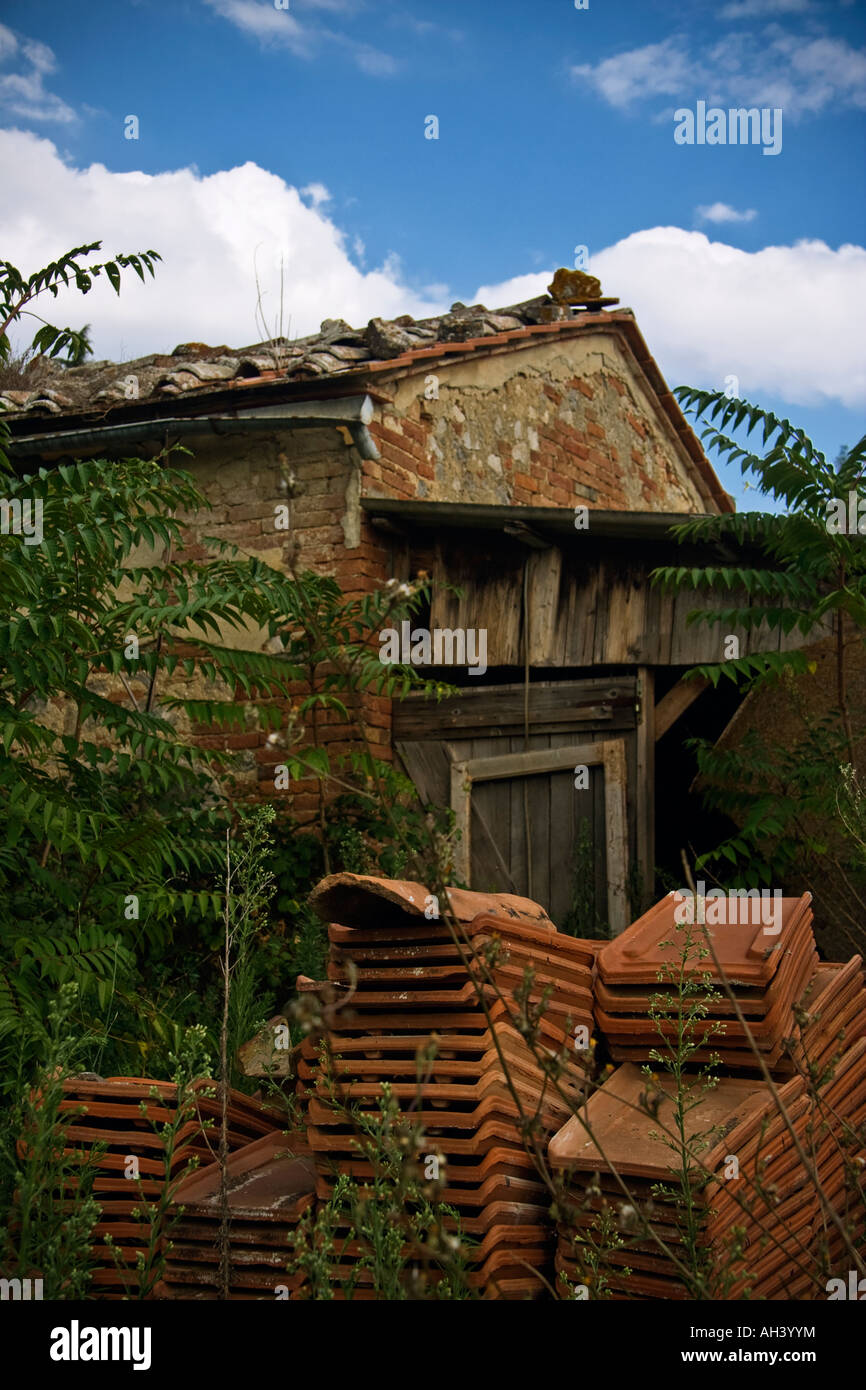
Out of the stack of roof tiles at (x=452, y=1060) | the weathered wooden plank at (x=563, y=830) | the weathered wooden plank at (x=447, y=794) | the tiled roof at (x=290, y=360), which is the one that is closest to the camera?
the stack of roof tiles at (x=452, y=1060)

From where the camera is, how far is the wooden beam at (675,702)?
21.5 ft

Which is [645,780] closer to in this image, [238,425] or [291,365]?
[238,425]

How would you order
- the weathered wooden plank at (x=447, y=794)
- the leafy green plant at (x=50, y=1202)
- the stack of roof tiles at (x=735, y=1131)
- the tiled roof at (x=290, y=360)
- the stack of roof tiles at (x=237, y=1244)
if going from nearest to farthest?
the leafy green plant at (x=50, y=1202)
the stack of roof tiles at (x=735, y=1131)
the stack of roof tiles at (x=237, y=1244)
the weathered wooden plank at (x=447, y=794)
the tiled roof at (x=290, y=360)

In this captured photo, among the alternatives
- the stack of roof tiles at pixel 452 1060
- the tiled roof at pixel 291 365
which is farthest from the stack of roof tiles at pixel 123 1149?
the tiled roof at pixel 291 365

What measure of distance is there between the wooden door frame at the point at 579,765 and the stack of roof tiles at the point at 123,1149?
3438 millimetres

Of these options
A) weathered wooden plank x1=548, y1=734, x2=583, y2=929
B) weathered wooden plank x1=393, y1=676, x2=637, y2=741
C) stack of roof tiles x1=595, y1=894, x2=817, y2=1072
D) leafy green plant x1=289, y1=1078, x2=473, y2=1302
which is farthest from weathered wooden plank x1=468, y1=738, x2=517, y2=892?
leafy green plant x1=289, y1=1078, x2=473, y2=1302

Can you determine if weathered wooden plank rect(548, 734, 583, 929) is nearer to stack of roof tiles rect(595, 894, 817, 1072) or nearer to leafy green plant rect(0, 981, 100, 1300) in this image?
stack of roof tiles rect(595, 894, 817, 1072)

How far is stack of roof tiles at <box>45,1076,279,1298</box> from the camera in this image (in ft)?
9.37

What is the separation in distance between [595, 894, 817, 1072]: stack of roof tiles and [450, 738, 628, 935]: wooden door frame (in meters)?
2.91

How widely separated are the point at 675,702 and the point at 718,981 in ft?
12.3

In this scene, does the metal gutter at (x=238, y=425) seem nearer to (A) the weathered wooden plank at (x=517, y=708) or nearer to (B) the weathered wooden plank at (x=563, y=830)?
(A) the weathered wooden plank at (x=517, y=708)
